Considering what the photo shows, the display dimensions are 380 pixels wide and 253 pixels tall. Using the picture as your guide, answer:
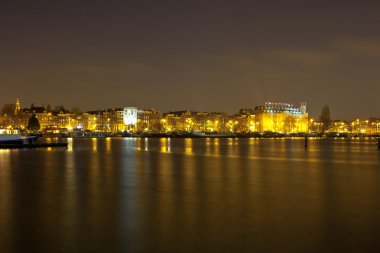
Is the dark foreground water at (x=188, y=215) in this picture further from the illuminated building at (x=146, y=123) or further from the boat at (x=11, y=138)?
the illuminated building at (x=146, y=123)

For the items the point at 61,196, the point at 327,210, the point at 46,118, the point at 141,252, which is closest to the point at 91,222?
the point at 141,252

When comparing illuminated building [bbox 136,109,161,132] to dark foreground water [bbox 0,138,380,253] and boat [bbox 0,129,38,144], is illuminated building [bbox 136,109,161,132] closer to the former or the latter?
boat [bbox 0,129,38,144]

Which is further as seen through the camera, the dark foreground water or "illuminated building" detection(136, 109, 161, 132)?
"illuminated building" detection(136, 109, 161, 132)

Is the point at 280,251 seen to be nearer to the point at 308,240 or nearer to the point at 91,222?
the point at 308,240

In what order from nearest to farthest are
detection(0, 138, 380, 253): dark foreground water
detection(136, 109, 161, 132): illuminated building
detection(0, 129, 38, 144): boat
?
detection(0, 138, 380, 253): dark foreground water < detection(0, 129, 38, 144): boat < detection(136, 109, 161, 132): illuminated building

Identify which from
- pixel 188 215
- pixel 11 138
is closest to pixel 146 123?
pixel 11 138

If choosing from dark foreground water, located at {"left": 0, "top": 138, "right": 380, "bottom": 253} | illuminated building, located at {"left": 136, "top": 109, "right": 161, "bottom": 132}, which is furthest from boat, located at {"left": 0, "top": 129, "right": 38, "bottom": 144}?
illuminated building, located at {"left": 136, "top": 109, "right": 161, "bottom": 132}

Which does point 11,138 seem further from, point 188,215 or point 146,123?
point 146,123

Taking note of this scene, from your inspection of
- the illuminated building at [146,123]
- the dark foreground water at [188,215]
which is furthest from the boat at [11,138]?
the illuminated building at [146,123]

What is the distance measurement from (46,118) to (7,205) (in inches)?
7428

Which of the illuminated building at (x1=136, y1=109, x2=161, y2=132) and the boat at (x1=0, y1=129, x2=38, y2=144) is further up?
the illuminated building at (x1=136, y1=109, x2=161, y2=132)

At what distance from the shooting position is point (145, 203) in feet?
41.8

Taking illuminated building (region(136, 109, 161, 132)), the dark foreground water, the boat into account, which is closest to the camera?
the dark foreground water

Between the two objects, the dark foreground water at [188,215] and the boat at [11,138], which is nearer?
the dark foreground water at [188,215]
